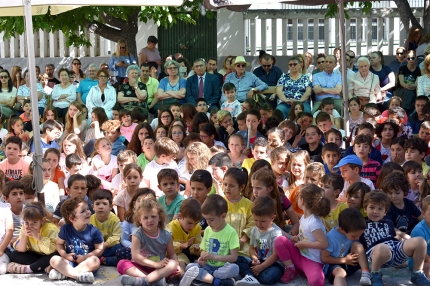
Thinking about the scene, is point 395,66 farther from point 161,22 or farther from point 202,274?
point 202,274

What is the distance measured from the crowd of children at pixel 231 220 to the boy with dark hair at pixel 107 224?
0.01 m

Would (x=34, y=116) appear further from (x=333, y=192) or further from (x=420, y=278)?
(x=420, y=278)

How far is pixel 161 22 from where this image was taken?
1586cm

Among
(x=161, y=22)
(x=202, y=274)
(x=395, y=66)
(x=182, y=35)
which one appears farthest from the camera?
(x=182, y=35)

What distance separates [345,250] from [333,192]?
2.21 ft

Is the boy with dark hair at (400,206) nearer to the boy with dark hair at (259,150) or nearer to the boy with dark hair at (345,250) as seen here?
the boy with dark hair at (345,250)

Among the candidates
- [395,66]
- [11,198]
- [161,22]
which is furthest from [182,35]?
[11,198]

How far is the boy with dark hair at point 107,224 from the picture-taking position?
801 cm

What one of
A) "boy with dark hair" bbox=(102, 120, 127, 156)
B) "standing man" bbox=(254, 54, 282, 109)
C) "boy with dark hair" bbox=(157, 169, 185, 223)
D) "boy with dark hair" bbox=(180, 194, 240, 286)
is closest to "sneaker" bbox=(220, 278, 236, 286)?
"boy with dark hair" bbox=(180, 194, 240, 286)

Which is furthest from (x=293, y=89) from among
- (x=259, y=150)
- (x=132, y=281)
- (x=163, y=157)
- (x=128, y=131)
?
(x=132, y=281)

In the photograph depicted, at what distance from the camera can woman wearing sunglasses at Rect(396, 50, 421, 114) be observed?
13.0 m

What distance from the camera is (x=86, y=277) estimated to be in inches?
297

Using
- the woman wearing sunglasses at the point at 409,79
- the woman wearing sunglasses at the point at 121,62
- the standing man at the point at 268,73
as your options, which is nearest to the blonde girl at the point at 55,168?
the standing man at the point at 268,73

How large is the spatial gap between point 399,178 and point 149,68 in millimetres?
7568
